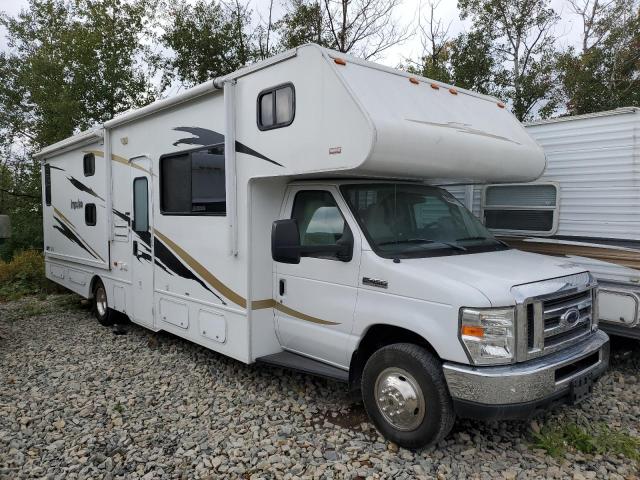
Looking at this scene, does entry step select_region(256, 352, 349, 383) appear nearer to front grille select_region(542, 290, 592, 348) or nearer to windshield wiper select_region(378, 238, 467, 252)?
windshield wiper select_region(378, 238, 467, 252)

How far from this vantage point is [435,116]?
4355 mm

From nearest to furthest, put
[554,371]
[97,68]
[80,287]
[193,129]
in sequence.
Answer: [554,371]
[193,129]
[80,287]
[97,68]

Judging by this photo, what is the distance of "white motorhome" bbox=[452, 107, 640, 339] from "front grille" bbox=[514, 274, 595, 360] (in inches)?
51.8

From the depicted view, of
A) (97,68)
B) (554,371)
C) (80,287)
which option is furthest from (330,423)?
(97,68)

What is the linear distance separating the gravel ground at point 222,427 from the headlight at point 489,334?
0.90 metres

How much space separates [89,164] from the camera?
770 cm

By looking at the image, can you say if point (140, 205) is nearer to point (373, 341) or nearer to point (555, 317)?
point (373, 341)

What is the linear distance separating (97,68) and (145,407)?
538 inches

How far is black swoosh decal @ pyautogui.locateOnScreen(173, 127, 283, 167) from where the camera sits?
4.72 meters

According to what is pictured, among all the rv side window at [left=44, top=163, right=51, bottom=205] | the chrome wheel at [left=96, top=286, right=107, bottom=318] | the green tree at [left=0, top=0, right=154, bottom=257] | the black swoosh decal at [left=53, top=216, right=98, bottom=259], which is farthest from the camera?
the green tree at [left=0, top=0, right=154, bottom=257]

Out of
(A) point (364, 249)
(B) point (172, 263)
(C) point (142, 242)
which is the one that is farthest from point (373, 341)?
(C) point (142, 242)

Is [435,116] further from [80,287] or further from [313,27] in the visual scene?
[313,27]

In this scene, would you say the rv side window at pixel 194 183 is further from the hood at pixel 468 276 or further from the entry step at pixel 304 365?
A: the hood at pixel 468 276

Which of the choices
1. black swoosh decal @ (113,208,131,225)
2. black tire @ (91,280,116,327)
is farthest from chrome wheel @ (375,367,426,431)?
black tire @ (91,280,116,327)
